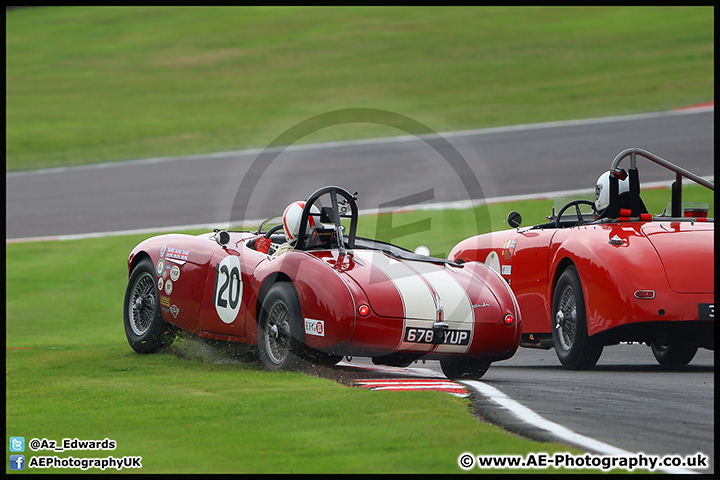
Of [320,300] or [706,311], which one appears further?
[706,311]

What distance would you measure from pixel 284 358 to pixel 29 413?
6.98 ft

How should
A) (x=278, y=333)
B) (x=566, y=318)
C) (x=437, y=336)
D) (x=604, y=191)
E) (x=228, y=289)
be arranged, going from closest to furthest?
(x=437, y=336) → (x=278, y=333) → (x=228, y=289) → (x=566, y=318) → (x=604, y=191)

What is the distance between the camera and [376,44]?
40.7m

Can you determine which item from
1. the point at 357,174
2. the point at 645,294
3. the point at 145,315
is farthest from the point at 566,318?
the point at 357,174

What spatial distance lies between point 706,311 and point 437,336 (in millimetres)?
2148

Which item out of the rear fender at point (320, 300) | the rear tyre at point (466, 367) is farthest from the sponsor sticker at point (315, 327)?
the rear tyre at point (466, 367)

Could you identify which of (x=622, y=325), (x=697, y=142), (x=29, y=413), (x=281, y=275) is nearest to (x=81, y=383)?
(x=29, y=413)

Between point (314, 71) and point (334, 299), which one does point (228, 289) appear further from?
point (314, 71)

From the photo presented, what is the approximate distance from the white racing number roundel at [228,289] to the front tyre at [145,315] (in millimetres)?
985

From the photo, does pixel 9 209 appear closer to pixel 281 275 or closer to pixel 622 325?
pixel 281 275

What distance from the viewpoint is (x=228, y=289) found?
28.0ft

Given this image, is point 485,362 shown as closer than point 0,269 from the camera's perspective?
Yes

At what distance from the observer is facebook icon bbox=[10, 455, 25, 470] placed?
4.98 m

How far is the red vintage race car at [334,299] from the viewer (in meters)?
7.37
